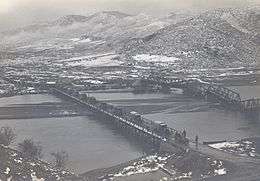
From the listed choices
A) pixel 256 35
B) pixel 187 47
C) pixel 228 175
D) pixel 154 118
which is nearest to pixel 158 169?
pixel 228 175

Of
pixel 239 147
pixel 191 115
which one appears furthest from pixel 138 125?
pixel 239 147

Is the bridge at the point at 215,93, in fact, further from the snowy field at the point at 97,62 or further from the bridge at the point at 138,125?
the snowy field at the point at 97,62

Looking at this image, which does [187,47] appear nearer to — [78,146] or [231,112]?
[231,112]

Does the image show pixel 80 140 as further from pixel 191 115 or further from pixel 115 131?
pixel 191 115

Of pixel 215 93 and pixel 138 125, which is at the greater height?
pixel 215 93

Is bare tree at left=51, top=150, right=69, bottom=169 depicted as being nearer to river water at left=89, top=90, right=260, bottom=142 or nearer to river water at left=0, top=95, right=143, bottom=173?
river water at left=0, top=95, right=143, bottom=173

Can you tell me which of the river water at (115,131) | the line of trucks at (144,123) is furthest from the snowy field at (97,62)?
the river water at (115,131)
